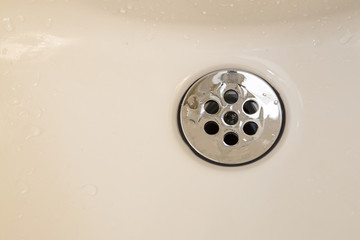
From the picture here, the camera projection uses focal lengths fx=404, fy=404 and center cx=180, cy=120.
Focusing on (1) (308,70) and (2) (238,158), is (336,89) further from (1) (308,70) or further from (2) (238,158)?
(2) (238,158)

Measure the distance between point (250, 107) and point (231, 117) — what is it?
0.09 feet

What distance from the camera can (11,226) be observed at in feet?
1.29

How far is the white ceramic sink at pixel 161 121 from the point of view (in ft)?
1.36

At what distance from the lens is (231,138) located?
49 cm

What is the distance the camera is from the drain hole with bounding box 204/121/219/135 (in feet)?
1.61

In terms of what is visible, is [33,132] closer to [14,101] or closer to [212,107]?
[14,101]

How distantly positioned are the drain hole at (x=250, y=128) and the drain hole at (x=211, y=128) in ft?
0.11
